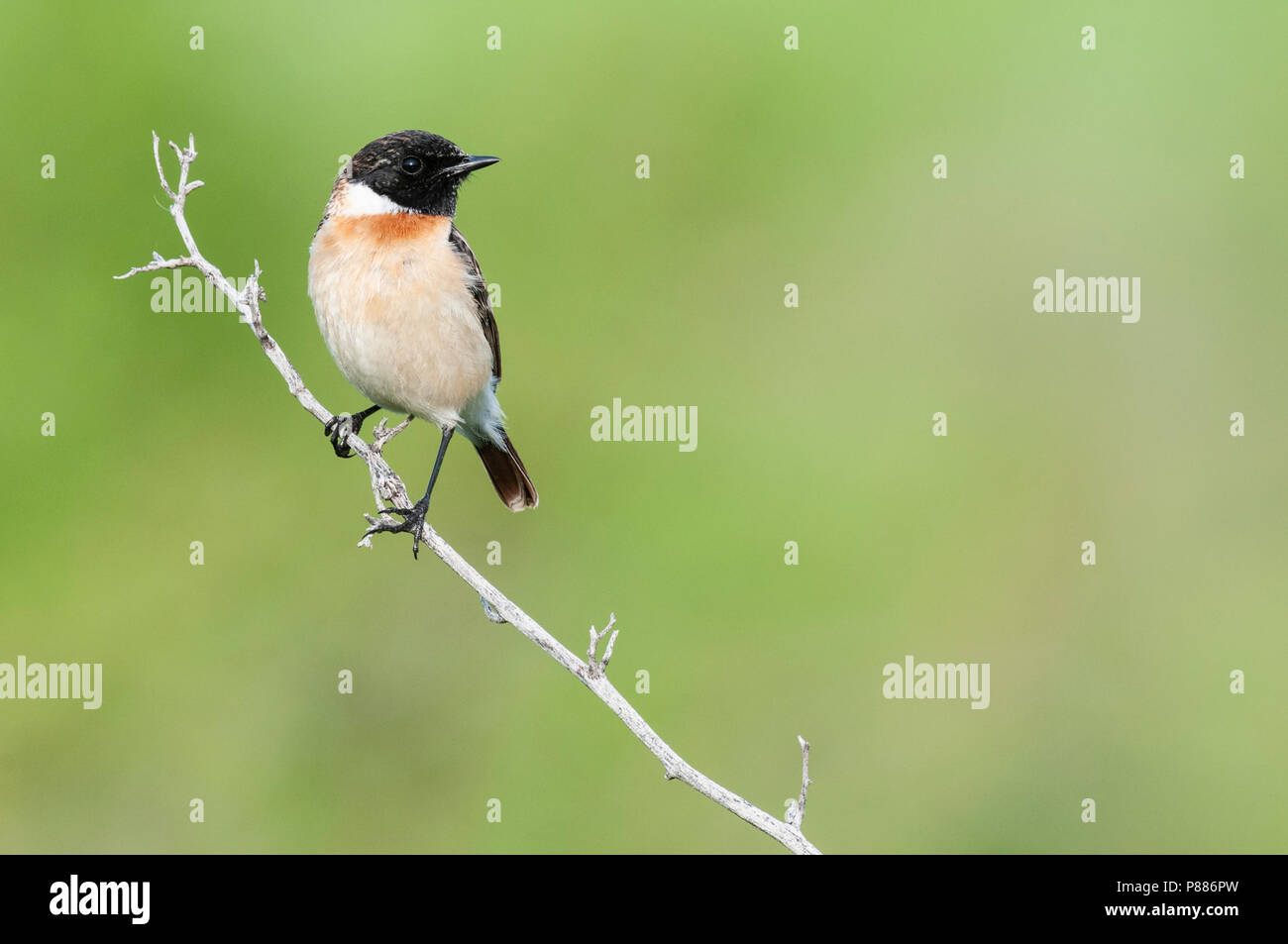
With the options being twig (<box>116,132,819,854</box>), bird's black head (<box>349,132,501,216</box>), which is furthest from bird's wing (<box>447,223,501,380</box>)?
twig (<box>116,132,819,854</box>)

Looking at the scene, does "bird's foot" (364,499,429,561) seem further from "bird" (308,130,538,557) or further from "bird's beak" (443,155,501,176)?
"bird's beak" (443,155,501,176)

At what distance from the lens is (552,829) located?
1085 cm

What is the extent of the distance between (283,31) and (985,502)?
7267mm

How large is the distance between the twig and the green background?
5006 mm

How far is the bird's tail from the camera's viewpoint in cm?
806

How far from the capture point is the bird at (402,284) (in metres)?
7.00

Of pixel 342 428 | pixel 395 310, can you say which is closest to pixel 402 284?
pixel 395 310

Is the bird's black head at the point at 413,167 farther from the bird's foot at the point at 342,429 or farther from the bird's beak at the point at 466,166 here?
the bird's foot at the point at 342,429

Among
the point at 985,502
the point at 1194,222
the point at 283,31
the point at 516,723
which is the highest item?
the point at 283,31

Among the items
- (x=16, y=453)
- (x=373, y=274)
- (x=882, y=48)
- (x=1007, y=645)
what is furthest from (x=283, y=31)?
(x=1007, y=645)

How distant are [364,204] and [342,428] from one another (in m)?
1.12

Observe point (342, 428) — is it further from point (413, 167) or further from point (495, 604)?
point (495, 604)

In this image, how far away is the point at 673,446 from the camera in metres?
12.5

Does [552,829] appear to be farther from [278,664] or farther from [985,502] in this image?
[985,502]
